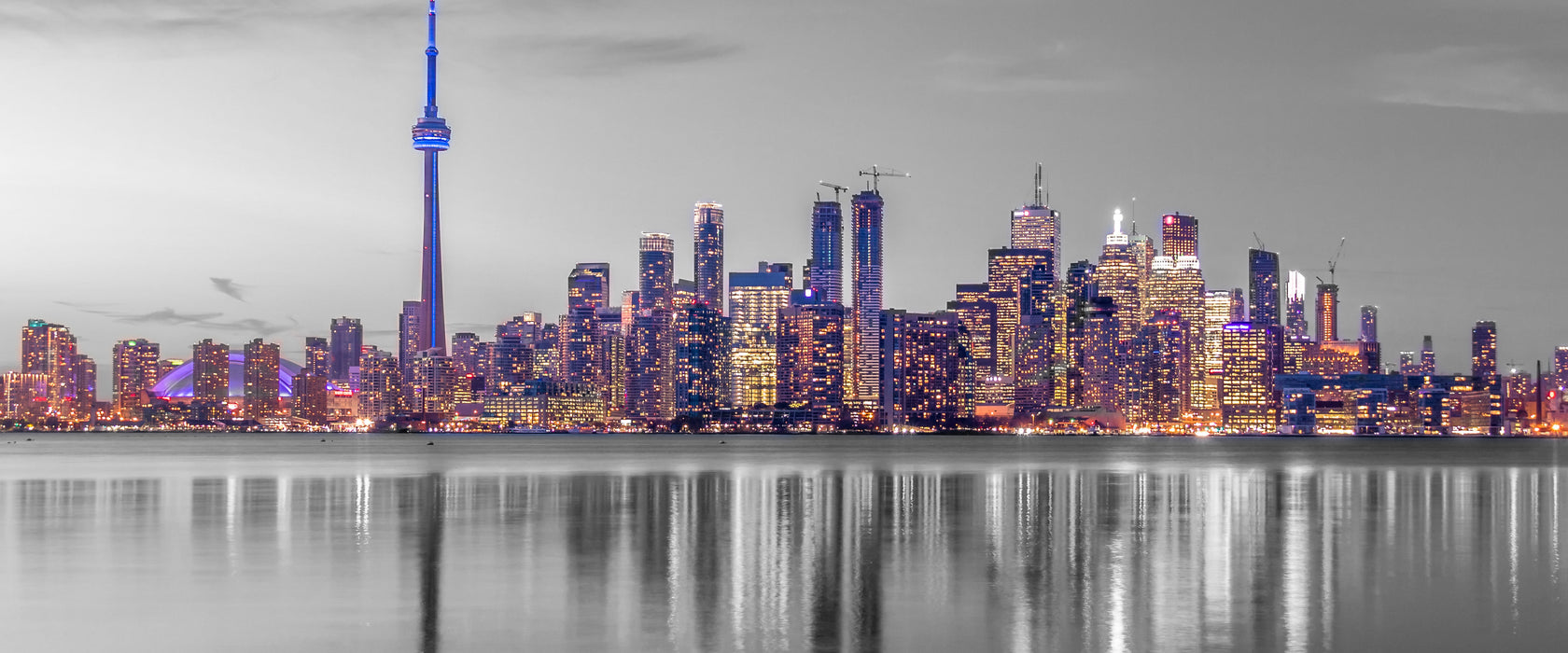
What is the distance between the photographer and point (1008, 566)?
44.9 m

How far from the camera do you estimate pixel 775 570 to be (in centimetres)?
4328

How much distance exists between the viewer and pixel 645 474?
118m

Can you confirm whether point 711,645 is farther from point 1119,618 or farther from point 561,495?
point 561,495

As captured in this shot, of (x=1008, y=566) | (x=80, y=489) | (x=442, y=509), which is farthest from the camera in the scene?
(x=80, y=489)

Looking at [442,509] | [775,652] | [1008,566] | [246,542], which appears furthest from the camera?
[442,509]

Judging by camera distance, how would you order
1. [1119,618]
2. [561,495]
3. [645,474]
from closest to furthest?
1. [1119,618]
2. [561,495]
3. [645,474]

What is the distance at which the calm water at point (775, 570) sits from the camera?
31.5m

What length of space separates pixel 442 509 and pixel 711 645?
45360mm

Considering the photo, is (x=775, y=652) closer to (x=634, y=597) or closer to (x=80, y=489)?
(x=634, y=597)

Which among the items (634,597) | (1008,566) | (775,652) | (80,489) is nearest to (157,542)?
(634,597)

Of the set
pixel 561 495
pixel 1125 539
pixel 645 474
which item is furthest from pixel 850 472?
pixel 1125 539

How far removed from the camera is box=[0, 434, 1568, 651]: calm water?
31531 mm

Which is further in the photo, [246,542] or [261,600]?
[246,542]

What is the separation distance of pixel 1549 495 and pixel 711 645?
75.8m
